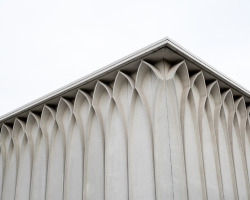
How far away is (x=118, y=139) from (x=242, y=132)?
584cm

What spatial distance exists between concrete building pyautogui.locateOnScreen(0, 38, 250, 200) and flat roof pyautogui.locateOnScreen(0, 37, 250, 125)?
36 mm

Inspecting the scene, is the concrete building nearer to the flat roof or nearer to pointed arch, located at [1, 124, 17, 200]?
the flat roof

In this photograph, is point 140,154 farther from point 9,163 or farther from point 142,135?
point 9,163

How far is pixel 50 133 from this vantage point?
15.9 metres

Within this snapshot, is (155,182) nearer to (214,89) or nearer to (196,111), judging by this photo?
(196,111)

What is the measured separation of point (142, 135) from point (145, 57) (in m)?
2.52

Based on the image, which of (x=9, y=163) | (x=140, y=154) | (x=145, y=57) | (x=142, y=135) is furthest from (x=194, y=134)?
(x=9, y=163)

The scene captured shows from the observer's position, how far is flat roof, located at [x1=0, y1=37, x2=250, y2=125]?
39.3 feet

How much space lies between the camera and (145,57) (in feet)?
40.9

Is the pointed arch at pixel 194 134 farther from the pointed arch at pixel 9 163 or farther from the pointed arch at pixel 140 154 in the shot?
the pointed arch at pixel 9 163

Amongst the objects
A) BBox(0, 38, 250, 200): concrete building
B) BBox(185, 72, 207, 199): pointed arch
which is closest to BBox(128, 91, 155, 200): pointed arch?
BBox(0, 38, 250, 200): concrete building

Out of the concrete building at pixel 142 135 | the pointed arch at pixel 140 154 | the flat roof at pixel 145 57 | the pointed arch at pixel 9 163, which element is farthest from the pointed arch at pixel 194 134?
the pointed arch at pixel 9 163

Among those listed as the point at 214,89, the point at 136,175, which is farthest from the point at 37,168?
the point at 214,89

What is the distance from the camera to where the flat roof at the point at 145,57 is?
1199 cm
